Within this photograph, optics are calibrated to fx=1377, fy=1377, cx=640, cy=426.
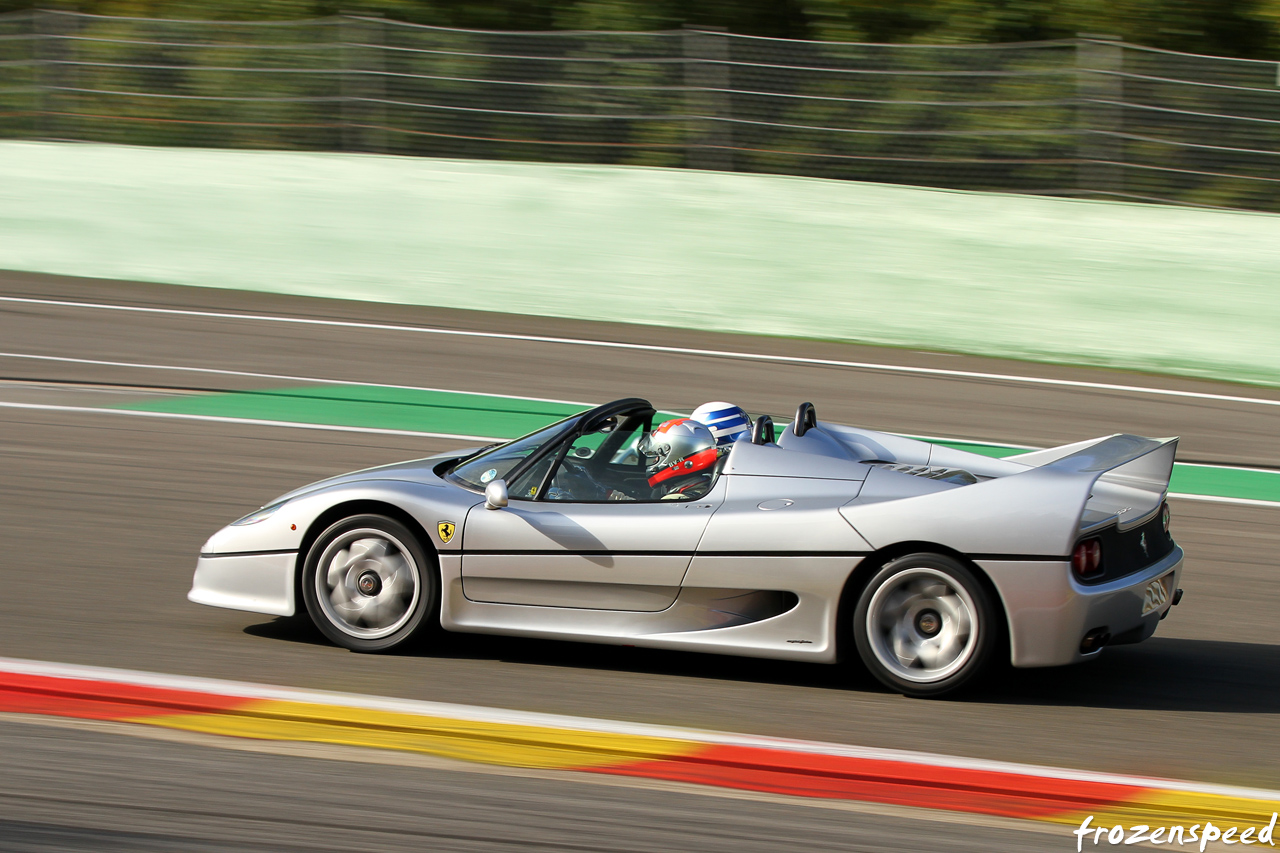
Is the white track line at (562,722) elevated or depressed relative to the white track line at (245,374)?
depressed

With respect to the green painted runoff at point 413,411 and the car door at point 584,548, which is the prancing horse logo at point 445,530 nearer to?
the car door at point 584,548

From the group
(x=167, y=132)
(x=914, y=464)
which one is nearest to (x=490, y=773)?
(x=914, y=464)

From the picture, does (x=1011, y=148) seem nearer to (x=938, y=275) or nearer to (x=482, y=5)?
(x=938, y=275)

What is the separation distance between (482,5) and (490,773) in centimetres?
1781

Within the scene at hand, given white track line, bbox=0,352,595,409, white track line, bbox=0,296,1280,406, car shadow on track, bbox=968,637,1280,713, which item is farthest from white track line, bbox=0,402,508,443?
car shadow on track, bbox=968,637,1280,713

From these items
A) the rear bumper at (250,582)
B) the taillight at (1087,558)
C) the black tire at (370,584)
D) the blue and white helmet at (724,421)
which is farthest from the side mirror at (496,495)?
the taillight at (1087,558)

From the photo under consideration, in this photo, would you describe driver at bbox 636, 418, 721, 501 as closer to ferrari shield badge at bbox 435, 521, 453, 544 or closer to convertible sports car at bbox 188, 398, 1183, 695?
convertible sports car at bbox 188, 398, 1183, 695

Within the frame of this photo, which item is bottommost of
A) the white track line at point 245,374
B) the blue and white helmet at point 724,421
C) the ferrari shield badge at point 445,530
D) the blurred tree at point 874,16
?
the ferrari shield badge at point 445,530

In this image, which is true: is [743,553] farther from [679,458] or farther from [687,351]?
[687,351]

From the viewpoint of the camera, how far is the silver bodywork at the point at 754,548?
4969mm

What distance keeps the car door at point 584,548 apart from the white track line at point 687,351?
7.22 metres

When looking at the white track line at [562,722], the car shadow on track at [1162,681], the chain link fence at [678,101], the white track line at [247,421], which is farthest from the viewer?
the chain link fence at [678,101]

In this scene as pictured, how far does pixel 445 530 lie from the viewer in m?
5.47

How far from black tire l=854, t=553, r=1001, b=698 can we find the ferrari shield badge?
162 cm
